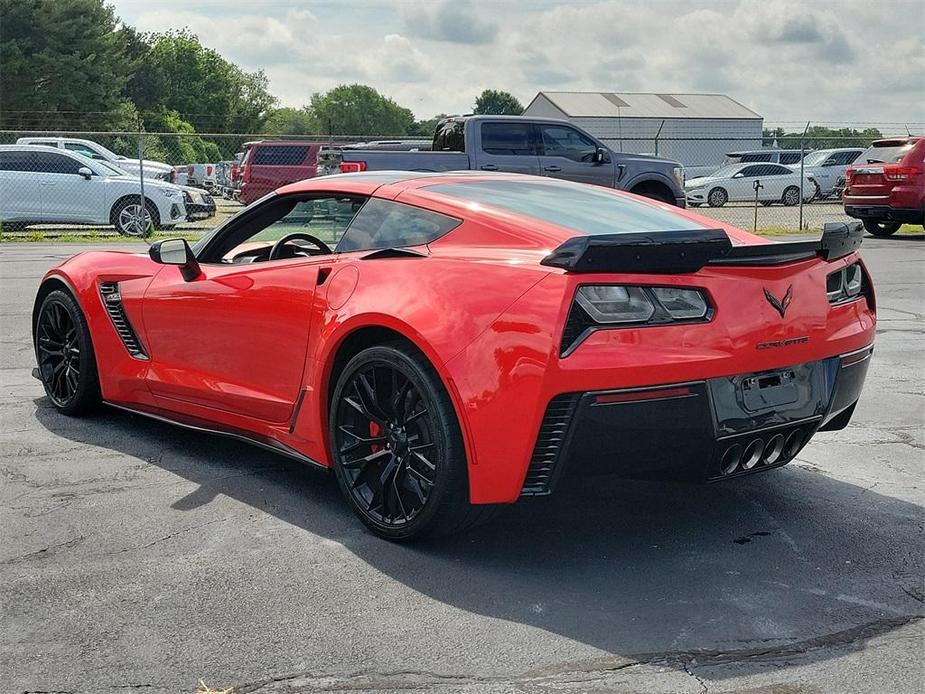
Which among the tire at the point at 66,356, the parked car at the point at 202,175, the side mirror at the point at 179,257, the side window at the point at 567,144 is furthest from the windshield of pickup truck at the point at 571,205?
the parked car at the point at 202,175

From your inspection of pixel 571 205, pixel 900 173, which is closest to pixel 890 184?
pixel 900 173

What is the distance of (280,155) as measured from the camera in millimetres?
23109

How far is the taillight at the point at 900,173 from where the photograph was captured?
18.8m

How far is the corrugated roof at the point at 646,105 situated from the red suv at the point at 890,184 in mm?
47880

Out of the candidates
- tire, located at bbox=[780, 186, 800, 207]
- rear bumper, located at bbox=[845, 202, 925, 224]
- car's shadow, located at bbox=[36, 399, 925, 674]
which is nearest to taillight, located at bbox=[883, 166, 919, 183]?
rear bumper, located at bbox=[845, 202, 925, 224]

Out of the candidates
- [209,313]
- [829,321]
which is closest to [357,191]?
[209,313]

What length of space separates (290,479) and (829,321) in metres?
2.31

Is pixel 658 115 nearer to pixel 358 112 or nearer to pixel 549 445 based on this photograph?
pixel 549 445

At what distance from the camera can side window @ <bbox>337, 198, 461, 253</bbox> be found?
411 centimetres

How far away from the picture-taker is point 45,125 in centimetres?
5291

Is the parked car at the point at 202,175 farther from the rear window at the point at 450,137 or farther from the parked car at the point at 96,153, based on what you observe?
the rear window at the point at 450,137

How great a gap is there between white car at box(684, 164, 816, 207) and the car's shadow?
91.4 feet

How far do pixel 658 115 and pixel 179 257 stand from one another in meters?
65.5

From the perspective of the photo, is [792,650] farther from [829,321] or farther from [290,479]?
[290,479]
